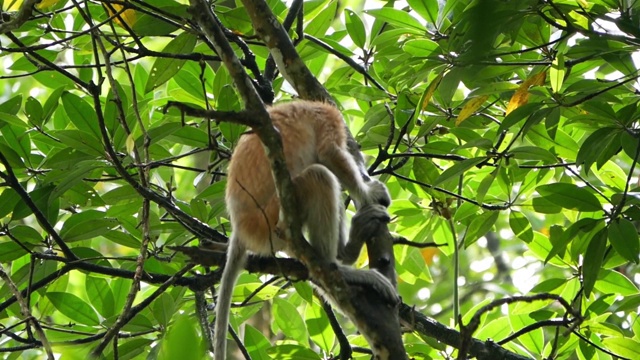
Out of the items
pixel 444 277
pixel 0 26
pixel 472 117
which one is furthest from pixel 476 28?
pixel 444 277

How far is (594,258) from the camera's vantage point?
3.91m

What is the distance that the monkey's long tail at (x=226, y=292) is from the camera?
352 cm

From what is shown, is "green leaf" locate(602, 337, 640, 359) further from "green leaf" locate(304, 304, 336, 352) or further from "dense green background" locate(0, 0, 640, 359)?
"green leaf" locate(304, 304, 336, 352)

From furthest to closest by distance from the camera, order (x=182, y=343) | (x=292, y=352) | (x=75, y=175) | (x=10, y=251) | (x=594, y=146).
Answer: (x=292, y=352) < (x=10, y=251) < (x=75, y=175) < (x=594, y=146) < (x=182, y=343)

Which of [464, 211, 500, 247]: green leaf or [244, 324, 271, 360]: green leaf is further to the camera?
[244, 324, 271, 360]: green leaf

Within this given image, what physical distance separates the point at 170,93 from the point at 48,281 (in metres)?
1.48

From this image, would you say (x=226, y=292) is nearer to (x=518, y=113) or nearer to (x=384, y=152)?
(x=384, y=152)

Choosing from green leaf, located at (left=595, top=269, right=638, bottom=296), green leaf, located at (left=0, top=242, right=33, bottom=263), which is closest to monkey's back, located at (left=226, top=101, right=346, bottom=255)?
green leaf, located at (left=0, top=242, right=33, bottom=263)

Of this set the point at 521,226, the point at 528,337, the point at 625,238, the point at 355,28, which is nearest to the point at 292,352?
the point at 528,337

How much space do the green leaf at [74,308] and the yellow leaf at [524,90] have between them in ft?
8.97

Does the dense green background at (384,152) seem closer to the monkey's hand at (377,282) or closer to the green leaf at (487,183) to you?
the green leaf at (487,183)

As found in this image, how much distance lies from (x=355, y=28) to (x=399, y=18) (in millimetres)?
527

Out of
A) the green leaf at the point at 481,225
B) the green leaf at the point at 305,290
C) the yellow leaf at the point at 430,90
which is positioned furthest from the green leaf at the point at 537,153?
the green leaf at the point at 305,290

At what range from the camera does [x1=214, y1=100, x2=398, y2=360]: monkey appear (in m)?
4.17
